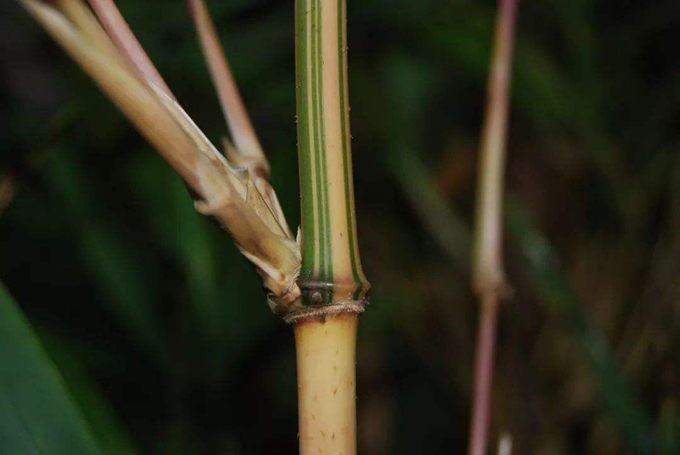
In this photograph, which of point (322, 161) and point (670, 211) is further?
point (670, 211)

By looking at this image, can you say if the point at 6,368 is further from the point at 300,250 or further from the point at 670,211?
the point at 670,211

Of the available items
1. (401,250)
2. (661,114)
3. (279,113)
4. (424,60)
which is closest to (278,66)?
(279,113)

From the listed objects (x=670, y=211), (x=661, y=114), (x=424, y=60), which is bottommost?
(x=670, y=211)

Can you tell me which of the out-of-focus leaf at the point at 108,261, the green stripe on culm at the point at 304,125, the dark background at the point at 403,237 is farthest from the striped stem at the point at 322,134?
the out-of-focus leaf at the point at 108,261

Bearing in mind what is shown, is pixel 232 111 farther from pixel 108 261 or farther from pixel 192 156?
pixel 108 261

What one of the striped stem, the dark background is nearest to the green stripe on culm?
the striped stem

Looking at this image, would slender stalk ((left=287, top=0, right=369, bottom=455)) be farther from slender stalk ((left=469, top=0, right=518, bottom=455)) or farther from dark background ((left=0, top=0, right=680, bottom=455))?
dark background ((left=0, top=0, right=680, bottom=455))

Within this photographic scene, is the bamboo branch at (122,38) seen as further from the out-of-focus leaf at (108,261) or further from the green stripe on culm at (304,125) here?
the out-of-focus leaf at (108,261)
